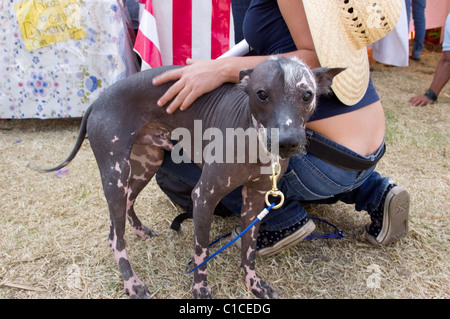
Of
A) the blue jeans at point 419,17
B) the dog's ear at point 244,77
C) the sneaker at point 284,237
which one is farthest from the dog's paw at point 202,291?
the blue jeans at point 419,17

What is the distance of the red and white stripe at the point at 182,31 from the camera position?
7.29 feet

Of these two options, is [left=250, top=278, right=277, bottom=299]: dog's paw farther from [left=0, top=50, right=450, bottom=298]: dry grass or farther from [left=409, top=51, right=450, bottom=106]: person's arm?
[left=409, top=51, right=450, bottom=106]: person's arm

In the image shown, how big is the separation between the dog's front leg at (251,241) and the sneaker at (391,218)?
0.55 m

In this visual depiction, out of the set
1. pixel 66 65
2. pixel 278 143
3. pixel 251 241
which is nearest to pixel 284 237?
pixel 251 241

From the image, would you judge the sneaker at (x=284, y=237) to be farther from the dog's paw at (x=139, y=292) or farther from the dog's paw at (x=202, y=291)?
the dog's paw at (x=139, y=292)

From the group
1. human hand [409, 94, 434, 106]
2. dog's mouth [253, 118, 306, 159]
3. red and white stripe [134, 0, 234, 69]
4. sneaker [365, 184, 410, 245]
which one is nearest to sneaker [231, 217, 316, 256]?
sneaker [365, 184, 410, 245]

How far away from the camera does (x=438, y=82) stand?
343 cm

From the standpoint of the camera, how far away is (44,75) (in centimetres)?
260

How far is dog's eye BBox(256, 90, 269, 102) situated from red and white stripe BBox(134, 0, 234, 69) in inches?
55.5

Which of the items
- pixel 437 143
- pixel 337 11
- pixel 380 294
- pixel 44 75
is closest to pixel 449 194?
pixel 437 143

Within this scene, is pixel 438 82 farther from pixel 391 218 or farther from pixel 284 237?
pixel 284 237

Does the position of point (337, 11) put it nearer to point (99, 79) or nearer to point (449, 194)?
point (449, 194)

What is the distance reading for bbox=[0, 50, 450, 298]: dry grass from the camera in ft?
4.56

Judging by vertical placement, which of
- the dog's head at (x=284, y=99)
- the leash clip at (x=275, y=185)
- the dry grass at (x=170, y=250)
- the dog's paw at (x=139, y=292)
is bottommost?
the dry grass at (x=170, y=250)
